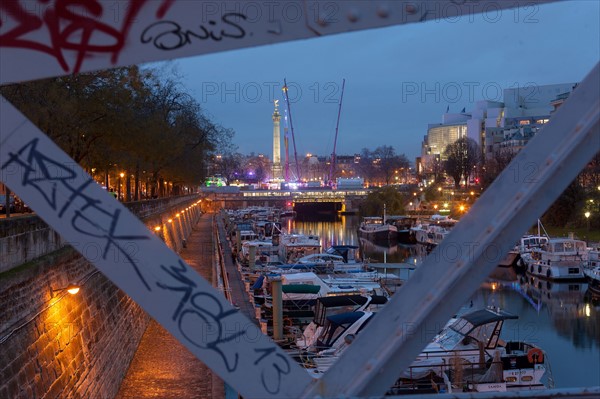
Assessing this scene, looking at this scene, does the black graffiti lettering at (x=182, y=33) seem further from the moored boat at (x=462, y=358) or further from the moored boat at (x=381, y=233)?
the moored boat at (x=381, y=233)

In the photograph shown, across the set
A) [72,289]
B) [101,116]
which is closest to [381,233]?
[101,116]

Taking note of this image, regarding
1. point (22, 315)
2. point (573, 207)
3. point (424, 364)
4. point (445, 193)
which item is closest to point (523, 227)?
point (22, 315)

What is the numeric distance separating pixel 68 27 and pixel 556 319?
94.4ft

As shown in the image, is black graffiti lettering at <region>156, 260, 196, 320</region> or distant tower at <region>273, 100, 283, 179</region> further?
distant tower at <region>273, 100, 283, 179</region>

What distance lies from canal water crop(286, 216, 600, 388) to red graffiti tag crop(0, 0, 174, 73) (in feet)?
49.9

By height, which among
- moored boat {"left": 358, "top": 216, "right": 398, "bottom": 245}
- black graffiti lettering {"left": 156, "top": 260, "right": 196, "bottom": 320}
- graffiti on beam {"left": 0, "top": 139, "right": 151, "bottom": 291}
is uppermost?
graffiti on beam {"left": 0, "top": 139, "right": 151, "bottom": 291}

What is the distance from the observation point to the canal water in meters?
21.6

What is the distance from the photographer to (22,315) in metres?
9.55

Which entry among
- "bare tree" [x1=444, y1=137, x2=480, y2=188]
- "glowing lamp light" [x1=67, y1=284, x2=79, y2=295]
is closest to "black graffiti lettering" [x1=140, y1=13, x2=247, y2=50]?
"glowing lamp light" [x1=67, y1=284, x2=79, y2=295]

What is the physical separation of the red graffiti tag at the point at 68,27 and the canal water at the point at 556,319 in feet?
49.9

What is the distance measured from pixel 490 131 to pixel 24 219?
11768cm

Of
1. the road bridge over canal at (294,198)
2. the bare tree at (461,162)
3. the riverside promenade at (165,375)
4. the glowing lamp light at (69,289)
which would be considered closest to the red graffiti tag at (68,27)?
the glowing lamp light at (69,289)

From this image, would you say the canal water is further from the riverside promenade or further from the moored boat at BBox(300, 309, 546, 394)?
the riverside promenade

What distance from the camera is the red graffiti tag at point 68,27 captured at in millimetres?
2662
